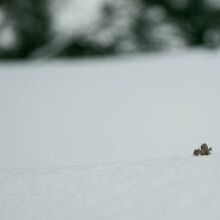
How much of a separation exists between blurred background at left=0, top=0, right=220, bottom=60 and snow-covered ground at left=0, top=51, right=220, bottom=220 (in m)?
3.92

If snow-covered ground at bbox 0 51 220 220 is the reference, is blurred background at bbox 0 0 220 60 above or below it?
above

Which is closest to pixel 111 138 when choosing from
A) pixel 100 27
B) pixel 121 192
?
pixel 121 192

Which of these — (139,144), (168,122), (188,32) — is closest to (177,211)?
(139,144)

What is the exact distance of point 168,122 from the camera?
17.9ft

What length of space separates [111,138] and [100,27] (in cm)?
722

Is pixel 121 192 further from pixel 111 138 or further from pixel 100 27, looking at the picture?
pixel 100 27

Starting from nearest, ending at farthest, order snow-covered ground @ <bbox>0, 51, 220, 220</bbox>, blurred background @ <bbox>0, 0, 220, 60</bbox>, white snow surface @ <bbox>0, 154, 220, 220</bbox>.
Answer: white snow surface @ <bbox>0, 154, 220, 220</bbox> < snow-covered ground @ <bbox>0, 51, 220, 220</bbox> < blurred background @ <bbox>0, 0, 220, 60</bbox>

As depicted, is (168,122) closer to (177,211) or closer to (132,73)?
(132,73)

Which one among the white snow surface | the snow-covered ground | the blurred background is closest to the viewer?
the white snow surface

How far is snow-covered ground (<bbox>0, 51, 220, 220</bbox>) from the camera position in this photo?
233 cm

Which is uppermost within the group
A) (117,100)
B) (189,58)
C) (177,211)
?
(189,58)

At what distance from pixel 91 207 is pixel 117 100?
159 inches

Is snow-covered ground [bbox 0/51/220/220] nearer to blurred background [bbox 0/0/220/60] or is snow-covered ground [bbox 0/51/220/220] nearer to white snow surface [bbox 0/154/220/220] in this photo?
white snow surface [bbox 0/154/220/220]

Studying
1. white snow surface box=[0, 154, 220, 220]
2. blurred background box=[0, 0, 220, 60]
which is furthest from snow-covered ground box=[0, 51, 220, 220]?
blurred background box=[0, 0, 220, 60]
